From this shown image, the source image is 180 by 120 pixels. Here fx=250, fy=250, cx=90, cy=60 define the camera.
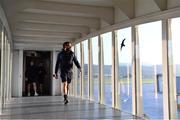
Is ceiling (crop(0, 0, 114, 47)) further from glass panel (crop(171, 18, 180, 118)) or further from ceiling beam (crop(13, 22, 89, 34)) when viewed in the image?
glass panel (crop(171, 18, 180, 118))

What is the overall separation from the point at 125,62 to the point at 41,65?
7857 millimetres

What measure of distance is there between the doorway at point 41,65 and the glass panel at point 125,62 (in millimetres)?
6657

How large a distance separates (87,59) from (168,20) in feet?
15.9

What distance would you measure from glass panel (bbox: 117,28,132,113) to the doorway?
6.66 metres

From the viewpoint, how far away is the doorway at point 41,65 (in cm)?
1293

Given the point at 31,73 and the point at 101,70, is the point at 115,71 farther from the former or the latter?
the point at 31,73


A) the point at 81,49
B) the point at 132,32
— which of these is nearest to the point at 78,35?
the point at 81,49

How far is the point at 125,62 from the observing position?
6.40 meters

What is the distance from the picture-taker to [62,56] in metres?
6.29

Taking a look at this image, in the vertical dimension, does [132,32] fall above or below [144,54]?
above

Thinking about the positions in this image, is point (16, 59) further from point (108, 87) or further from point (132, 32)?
point (132, 32)

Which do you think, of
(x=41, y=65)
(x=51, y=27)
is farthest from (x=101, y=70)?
(x=41, y=65)

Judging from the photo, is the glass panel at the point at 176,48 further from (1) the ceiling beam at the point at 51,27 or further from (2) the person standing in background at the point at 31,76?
(2) the person standing in background at the point at 31,76

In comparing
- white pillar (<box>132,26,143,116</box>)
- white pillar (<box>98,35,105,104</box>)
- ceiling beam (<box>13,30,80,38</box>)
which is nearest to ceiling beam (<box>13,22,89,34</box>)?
ceiling beam (<box>13,30,80,38</box>)
